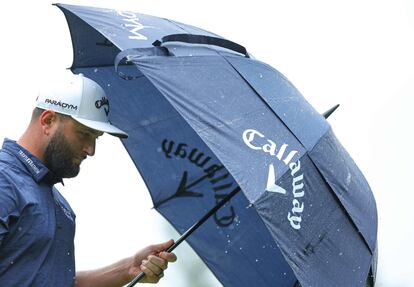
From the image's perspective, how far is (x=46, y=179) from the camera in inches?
184

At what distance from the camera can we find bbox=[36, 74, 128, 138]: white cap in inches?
187


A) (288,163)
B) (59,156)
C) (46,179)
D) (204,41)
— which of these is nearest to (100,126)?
(59,156)

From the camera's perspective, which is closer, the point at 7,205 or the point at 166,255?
the point at 7,205

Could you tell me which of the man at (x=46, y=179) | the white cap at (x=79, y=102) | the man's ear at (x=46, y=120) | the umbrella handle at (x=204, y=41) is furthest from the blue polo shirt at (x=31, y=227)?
the umbrella handle at (x=204, y=41)

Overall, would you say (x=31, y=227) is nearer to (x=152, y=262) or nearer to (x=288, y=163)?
(x=152, y=262)

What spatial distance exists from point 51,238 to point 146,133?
1.49 metres

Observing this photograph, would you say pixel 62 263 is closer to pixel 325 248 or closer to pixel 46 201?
pixel 46 201

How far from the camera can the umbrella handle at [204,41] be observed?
16.3 feet

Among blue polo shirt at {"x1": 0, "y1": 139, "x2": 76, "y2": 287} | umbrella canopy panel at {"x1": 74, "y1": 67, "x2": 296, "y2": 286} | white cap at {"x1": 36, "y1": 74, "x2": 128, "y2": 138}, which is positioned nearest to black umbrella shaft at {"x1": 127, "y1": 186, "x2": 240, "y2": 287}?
umbrella canopy panel at {"x1": 74, "y1": 67, "x2": 296, "y2": 286}

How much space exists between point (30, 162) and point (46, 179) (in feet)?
0.38

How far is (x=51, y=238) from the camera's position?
Result: 14.9ft

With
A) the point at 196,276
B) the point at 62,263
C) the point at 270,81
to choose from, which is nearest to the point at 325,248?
the point at 270,81

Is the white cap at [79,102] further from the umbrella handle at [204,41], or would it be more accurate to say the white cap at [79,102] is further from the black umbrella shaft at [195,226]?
the black umbrella shaft at [195,226]

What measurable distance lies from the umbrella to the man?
299mm
